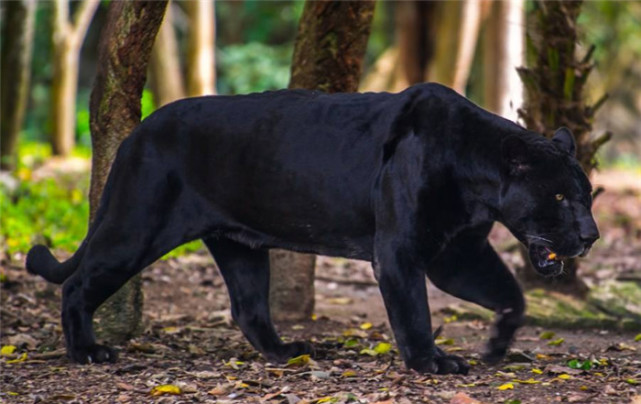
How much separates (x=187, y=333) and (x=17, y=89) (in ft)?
25.0

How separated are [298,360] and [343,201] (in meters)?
0.91

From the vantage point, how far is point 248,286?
630 centimetres

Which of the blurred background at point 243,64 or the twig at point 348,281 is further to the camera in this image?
the blurred background at point 243,64

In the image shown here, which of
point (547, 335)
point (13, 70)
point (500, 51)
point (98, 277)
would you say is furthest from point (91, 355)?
point (500, 51)

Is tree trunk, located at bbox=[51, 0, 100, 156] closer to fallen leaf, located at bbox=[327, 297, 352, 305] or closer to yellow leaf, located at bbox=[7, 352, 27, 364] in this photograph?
fallen leaf, located at bbox=[327, 297, 352, 305]

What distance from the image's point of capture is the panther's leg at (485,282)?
18.9 ft

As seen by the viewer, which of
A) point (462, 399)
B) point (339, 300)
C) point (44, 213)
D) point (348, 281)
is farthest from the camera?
point (44, 213)

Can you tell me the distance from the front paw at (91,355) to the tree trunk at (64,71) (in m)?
11.1

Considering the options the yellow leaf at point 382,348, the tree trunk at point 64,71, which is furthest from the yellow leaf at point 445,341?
the tree trunk at point 64,71

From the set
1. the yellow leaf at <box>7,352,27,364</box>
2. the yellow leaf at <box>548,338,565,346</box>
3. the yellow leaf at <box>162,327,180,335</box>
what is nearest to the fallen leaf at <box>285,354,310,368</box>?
the yellow leaf at <box>162,327,180,335</box>

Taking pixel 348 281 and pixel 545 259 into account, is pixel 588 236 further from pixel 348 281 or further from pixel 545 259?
pixel 348 281

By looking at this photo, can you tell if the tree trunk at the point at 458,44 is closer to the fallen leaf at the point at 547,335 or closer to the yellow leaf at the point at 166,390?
the fallen leaf at the point at 547,335

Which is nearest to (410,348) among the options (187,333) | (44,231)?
(187,333)

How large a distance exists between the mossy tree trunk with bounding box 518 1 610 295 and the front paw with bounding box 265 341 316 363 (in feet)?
7.61
